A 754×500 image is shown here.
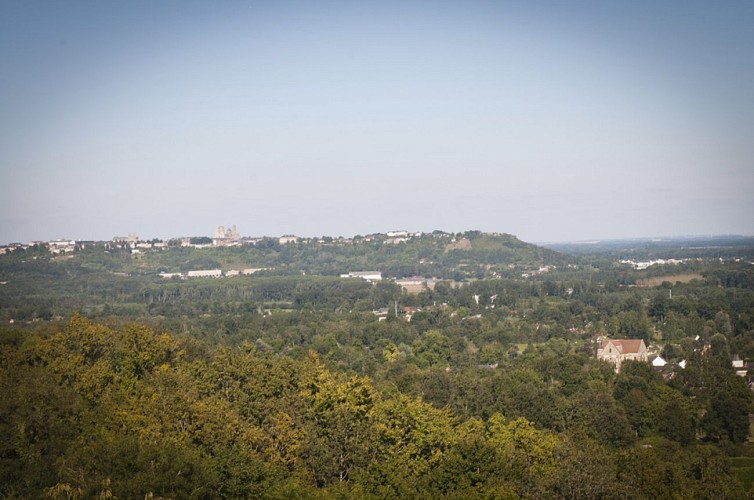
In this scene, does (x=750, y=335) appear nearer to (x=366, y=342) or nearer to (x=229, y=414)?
(x=366, y=342)

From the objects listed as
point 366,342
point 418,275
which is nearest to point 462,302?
point 366,342

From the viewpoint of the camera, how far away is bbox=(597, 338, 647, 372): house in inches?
2682

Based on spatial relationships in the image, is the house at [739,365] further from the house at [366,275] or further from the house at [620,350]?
the house at [366,275]

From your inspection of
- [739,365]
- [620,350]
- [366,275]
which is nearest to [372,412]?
[620,350]

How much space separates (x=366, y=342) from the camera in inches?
3150

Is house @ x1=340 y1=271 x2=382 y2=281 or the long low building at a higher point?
the long low building

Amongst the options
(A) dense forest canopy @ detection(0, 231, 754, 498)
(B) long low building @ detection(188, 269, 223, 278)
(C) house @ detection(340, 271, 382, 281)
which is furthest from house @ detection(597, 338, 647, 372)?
(B) long low building @ detection(188, 269, 223, 278)

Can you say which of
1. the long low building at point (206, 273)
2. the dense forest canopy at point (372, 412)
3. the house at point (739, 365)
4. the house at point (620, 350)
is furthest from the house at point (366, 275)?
the house at point (739, 365)

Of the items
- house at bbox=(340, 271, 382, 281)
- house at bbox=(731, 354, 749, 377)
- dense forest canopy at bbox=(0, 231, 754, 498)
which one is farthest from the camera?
house at bbox=(340, 271, 382, 281)

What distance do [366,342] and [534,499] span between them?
179ft

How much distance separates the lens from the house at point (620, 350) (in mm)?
68125

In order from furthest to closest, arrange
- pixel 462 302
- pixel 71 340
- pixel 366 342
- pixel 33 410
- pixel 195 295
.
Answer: pixel 195 295 → pixel 462 302 → pixel 366 342 → pixel 71 340 → pixel 33 410

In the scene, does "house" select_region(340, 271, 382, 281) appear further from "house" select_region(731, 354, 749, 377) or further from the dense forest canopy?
"house" select_region(731, 354, 749, 377)

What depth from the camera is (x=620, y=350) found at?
2709 inches
